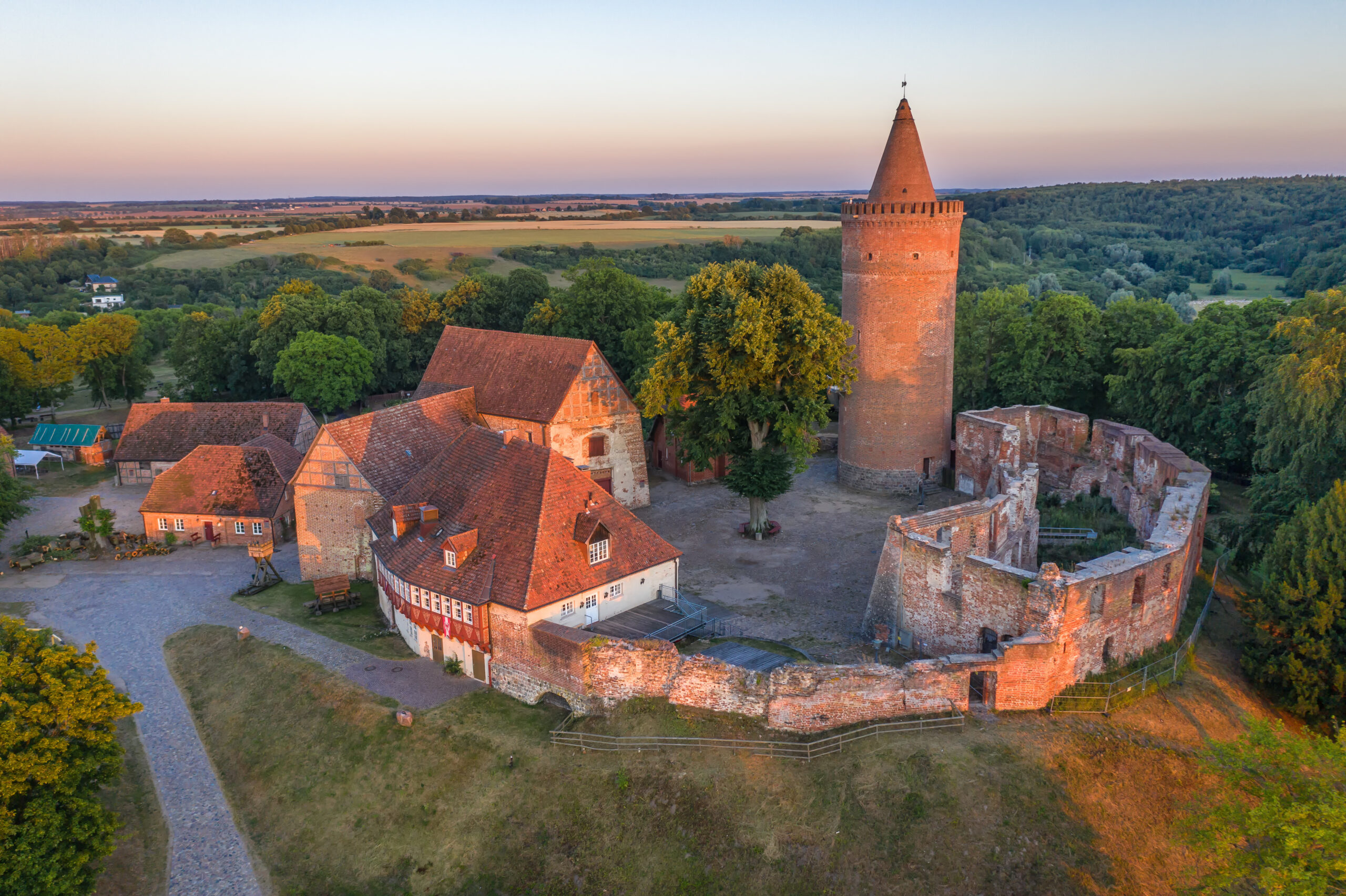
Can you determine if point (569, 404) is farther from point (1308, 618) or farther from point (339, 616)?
point (1308, 618)

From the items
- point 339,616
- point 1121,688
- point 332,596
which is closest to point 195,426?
point 332,596

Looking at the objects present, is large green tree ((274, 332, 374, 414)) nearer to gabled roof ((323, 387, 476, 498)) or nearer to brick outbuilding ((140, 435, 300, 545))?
brick outbuilding ((140, 435, 300, 545))

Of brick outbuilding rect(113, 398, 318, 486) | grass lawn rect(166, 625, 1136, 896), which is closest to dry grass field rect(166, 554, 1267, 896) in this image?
grass lawn rect(166, 625, 1136, 896)

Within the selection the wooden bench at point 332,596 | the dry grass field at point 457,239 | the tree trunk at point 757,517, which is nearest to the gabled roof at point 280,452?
the wooden bench at point 332,596

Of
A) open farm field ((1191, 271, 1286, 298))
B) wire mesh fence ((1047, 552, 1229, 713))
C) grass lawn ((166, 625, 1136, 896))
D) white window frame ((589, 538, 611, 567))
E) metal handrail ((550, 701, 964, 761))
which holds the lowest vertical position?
grass lawn ((166, 625, 1136, 896))

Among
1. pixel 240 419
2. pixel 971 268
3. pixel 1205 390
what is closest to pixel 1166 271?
pixel 971 268

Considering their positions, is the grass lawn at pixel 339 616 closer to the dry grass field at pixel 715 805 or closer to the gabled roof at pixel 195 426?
the dry grass field at pixel 715 805
